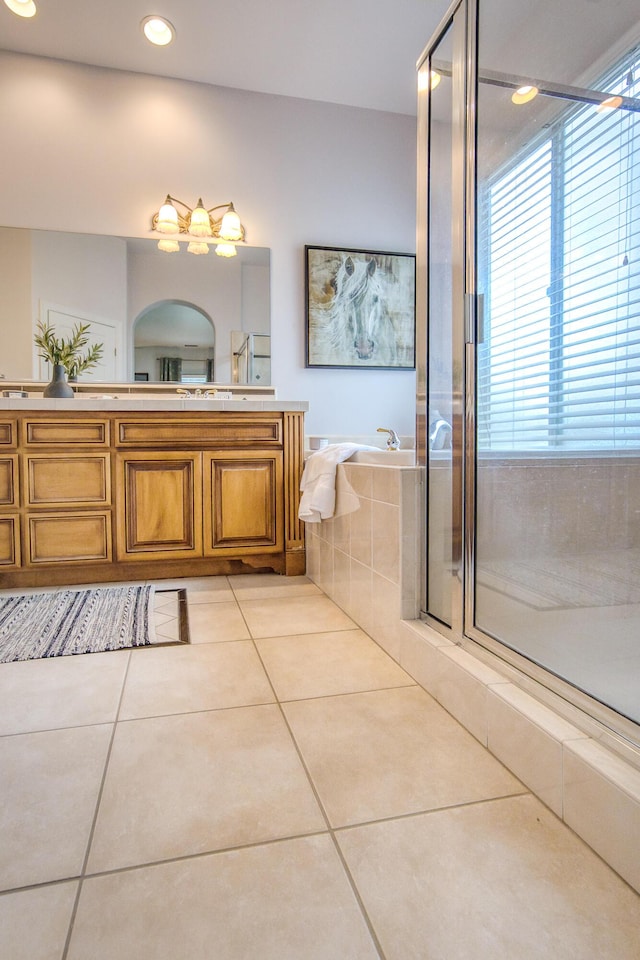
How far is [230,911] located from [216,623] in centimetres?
122

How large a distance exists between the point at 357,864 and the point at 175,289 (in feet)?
9.38

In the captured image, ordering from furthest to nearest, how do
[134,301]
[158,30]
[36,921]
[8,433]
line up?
A: [134,301], [158,30], [8,433], [36,921]

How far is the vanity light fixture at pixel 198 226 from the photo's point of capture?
9.71 feet

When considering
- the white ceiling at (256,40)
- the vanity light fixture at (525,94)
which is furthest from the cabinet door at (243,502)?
the white ceiling at (256,40)

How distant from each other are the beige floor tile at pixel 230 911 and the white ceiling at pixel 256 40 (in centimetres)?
325

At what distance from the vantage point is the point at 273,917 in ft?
2.29

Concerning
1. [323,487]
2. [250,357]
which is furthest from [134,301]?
[323,487]

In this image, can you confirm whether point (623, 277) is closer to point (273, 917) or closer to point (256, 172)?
point (273, 917)

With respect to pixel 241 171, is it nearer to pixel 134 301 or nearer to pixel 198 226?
pixel 198 226

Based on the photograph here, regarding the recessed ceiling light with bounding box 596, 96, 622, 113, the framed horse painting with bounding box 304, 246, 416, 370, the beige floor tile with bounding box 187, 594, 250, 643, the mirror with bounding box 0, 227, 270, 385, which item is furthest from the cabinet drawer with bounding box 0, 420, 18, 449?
the recessed ceiling light with bounding box 596, 96, 622, 113

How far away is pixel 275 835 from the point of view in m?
0.85

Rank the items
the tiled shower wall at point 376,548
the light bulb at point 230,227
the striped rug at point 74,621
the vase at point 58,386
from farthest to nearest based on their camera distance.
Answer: the light bulb at point 230,227, the vase at point 58,386, the striped rug at point 74,621, the tiled shower wall at point 376,548

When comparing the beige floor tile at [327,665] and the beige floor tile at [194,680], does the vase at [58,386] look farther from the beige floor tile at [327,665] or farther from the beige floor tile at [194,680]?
the beige floor tile at [327,665]

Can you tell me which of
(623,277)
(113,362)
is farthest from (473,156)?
(113,362)
